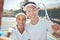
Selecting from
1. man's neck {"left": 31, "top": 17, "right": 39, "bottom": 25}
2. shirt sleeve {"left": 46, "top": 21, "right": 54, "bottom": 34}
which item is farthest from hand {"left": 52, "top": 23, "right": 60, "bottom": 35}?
man's neck {"left": 31, "top": 17, "right": 39, "bottom": 25}

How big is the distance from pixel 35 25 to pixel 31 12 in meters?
0.14

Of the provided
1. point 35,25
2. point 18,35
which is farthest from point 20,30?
point 35,25

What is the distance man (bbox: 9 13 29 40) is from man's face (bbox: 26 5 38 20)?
0.06m

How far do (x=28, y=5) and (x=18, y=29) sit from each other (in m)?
0.26

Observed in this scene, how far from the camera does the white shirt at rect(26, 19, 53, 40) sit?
64.3 inches

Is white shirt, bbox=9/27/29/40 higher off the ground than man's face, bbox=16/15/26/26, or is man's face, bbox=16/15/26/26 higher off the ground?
man's face, bbox=16/15/26/26

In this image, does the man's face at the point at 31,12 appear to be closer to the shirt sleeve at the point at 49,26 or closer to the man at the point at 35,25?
the man at the point at 35,25

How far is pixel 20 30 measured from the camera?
162cm

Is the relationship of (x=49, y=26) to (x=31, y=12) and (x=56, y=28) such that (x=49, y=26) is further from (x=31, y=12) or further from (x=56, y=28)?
(x=31, y=12)

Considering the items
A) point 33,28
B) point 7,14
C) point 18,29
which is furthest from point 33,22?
point 7,14

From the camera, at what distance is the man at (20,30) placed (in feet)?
5.26

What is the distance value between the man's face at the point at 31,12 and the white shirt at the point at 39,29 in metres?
0.07

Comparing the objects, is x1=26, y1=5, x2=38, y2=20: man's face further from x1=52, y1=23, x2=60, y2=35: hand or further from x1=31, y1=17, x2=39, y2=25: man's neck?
x1=52, y1=23, x2=60, y2=35: hand

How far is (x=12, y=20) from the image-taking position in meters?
1.61
